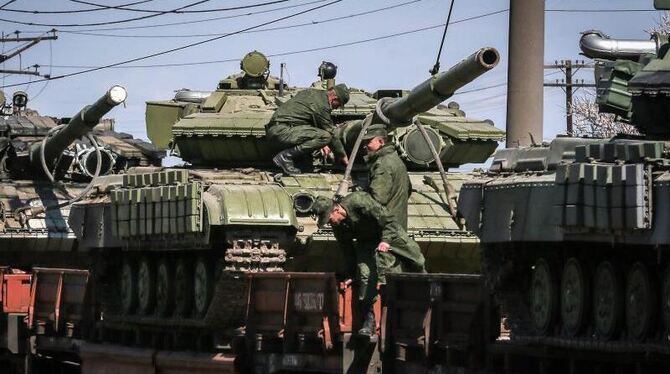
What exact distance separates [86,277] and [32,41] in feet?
106

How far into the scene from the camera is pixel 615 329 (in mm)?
16234

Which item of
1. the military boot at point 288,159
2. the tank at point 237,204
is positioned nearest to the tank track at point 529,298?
the tank at point 237,204

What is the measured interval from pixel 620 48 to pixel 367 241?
10.8 feet

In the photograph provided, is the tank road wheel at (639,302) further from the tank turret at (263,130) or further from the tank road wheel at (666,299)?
the tank turret at (263,130)

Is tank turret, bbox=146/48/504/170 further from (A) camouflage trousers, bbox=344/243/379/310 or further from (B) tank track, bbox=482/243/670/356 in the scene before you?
(B) tank track, bbox=482/243/670/356

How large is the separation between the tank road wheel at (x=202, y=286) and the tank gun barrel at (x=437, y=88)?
2.89 meters

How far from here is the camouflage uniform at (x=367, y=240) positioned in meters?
19.5

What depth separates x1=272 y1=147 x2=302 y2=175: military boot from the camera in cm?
2475

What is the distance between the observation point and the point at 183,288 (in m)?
24.5

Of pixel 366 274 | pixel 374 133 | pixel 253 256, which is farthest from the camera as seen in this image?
pixel 253 256

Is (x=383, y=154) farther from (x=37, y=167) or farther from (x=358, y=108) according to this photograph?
(x=37, y=167)

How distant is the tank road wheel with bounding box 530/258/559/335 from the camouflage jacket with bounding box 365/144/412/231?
7.82 feet

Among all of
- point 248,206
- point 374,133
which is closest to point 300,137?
point 248,206

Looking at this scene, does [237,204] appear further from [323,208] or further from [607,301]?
[607,301]
